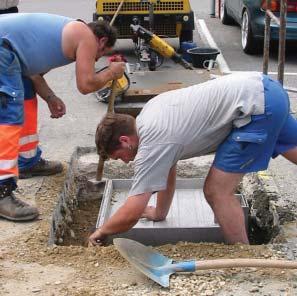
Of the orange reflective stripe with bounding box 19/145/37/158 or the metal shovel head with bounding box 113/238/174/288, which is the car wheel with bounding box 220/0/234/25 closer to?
the orange reflective stripe with bounding box 19/145/37/158

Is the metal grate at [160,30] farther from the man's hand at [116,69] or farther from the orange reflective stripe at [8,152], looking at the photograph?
the orange reflective stripe at [8,152]

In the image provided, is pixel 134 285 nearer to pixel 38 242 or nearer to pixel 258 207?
pixel 38 242

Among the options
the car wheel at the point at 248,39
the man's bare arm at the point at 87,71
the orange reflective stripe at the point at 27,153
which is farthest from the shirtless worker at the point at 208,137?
the car wheel at the point at 248,39

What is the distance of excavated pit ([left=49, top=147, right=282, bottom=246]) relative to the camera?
4680 mm

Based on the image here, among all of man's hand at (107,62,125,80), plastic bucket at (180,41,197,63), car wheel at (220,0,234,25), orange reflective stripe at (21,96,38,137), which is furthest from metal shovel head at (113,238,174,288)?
car wheel at (220,0,234,25)

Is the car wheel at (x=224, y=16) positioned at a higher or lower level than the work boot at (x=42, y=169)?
lower

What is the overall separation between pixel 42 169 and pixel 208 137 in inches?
75.4

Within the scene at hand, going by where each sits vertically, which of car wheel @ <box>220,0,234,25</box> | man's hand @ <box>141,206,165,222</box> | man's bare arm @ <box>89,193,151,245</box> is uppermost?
man's bare arm @ <box>89,193,151,245</box>

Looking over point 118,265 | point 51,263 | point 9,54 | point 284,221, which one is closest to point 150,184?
point 118,265

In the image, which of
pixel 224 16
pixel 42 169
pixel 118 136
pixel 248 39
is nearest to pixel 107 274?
pixel 118 136

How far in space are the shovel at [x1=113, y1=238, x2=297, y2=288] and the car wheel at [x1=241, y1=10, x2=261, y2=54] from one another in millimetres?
6871

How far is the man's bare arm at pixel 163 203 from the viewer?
4.29 meters

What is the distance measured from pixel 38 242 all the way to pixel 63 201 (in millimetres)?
895

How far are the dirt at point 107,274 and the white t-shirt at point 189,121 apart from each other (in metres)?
0.49
